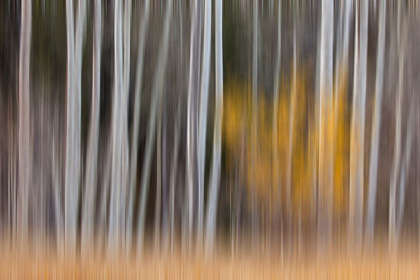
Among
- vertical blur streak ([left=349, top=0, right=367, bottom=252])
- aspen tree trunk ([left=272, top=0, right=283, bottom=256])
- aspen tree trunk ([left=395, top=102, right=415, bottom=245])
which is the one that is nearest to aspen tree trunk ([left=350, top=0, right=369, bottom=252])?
vertical blur streak ([left=349, top=0, right=367, bottom=252])

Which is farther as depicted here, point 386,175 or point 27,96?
point 27,96

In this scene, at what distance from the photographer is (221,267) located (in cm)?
153

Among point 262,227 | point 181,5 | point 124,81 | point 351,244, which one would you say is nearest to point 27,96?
point 124,81

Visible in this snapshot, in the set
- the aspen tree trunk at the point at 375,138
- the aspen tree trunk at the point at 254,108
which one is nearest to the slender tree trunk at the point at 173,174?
the aspen tree trunk at the point at 254,108

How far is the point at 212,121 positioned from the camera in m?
1.56

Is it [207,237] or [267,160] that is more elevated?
[267,160]

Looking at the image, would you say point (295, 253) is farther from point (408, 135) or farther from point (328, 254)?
point (408, 135)

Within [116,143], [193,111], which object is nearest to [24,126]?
[116,143]

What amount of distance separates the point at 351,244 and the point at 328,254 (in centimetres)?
7

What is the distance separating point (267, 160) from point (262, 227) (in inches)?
7.9

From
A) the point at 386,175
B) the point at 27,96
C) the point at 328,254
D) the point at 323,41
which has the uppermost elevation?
the point at 323,41

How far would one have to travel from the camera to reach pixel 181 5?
1.58 metres

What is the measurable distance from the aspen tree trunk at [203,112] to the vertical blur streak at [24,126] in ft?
1.77

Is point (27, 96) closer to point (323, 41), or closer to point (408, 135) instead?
point (323, 41)
